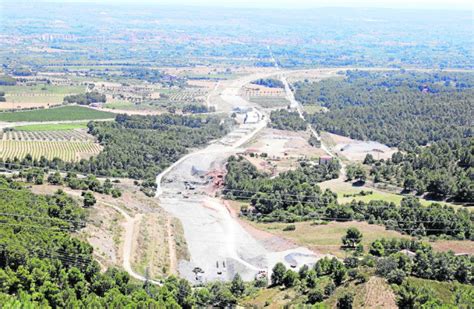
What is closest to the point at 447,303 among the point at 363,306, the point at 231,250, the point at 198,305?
the point at 363,306

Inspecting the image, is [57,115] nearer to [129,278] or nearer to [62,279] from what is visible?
[129,278]

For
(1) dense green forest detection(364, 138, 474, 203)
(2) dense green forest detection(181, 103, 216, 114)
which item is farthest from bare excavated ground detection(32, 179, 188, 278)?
(2) dense green forest detection(181, 103, 216, 114)

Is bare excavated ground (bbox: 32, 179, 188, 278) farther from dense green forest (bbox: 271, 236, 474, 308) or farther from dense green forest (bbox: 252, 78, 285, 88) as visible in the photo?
dense green forest (bbox: 252, 78, 285, 88)

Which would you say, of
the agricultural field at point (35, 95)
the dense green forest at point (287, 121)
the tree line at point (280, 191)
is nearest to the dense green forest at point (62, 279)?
the tree line at point (280, 191)

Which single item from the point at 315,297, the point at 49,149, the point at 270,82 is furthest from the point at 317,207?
the point at 270,82

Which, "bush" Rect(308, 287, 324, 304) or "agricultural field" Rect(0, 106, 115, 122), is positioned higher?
"bush" Rect(308, 287, 324, 304)

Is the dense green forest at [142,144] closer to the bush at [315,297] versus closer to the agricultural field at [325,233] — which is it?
the agricultural field at [325,233]

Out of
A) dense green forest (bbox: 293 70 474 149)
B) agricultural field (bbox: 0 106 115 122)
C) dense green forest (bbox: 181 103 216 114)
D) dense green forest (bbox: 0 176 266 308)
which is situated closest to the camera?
dense green forest (bbox: 0 176 266 308)
